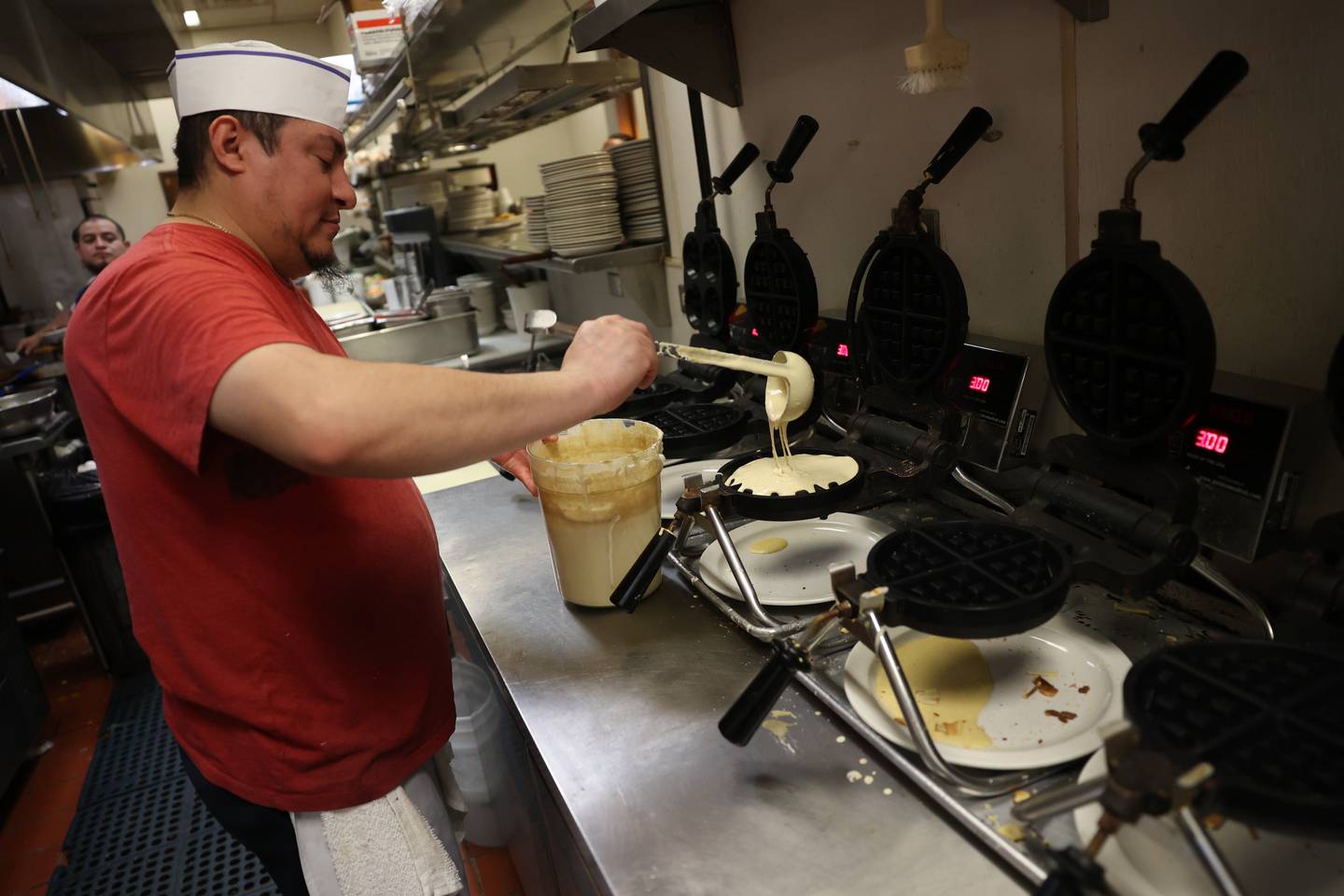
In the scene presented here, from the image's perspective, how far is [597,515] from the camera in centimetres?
136

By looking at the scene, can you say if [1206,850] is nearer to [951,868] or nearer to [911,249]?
[951,868]

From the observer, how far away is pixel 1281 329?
108 cm

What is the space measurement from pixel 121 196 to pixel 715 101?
27.8 feet

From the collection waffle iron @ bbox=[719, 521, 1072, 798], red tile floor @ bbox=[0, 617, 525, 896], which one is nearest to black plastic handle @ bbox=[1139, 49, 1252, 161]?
waffle iron @ bbox=[719, 521, 1072, 798]

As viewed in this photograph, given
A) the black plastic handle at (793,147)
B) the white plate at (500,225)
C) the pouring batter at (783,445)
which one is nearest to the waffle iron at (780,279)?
the black plastic handle at (793,147)

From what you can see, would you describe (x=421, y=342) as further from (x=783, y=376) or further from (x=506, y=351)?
(x=783, y=376)

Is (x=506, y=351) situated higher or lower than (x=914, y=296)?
lower

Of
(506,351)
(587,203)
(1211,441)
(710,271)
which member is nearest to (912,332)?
(1211,441)

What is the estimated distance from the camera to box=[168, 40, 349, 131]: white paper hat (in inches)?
45.0

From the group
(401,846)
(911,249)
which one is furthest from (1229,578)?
(401,846)

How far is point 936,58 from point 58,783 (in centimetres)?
361

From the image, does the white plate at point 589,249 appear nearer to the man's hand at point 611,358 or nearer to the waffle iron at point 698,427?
the waffle iron at point 698,427

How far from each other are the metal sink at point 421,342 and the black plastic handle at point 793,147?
250 cm

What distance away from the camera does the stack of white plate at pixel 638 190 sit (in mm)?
2652
